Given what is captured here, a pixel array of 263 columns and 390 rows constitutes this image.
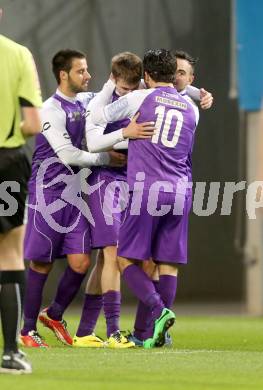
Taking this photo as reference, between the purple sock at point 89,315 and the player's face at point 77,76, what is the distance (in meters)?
1.27

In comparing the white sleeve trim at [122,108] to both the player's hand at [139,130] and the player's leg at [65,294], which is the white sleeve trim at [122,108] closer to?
the player's hand at [139,130]

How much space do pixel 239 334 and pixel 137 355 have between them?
8.74ft

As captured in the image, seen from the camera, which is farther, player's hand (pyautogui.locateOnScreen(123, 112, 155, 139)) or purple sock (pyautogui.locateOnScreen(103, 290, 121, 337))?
purple sock (pyautogui.locateOnScreen(103, 290, 121, 337))

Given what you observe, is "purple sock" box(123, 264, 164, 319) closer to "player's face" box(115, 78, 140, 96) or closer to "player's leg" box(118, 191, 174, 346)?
"player's leg" box(118, 191, 174, 346)

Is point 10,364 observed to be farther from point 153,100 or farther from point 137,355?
point 153,100

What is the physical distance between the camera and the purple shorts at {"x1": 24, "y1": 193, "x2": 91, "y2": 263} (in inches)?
309

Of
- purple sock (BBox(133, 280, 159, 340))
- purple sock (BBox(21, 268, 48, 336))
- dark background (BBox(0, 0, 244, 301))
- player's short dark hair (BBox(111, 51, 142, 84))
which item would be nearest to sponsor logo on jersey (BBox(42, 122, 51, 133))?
player's short dark hair (BBox(111, 51, 142, 84))

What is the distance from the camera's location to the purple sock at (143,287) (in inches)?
284

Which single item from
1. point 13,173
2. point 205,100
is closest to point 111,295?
point 205,100

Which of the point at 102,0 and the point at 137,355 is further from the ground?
the point at 102,0

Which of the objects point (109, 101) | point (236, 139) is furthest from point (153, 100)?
point (236, 139)

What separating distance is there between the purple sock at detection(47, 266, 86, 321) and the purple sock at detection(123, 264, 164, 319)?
0.60m

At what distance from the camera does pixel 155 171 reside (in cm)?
732

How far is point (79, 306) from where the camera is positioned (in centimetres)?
1345
